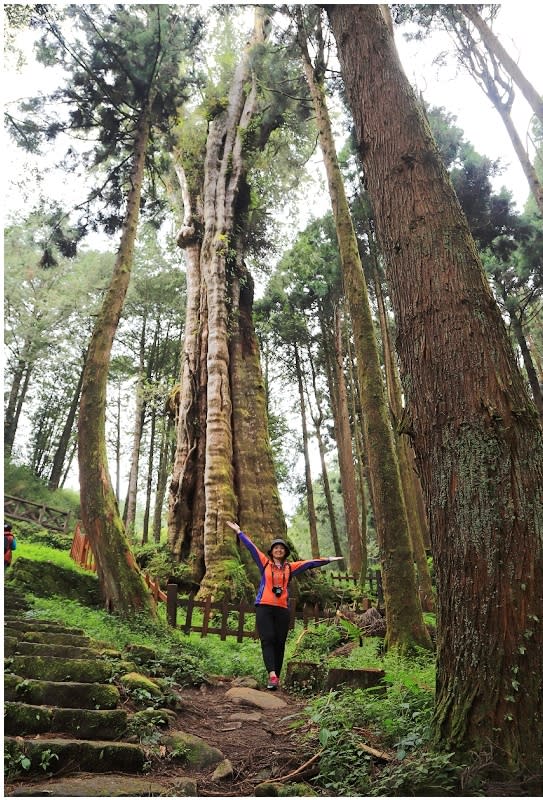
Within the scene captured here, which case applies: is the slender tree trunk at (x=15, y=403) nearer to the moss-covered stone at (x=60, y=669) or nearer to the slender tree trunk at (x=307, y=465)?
the slender tree trunk at (x=307, y=465)

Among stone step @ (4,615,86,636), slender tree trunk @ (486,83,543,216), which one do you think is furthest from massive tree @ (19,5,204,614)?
slender tree trunk @ (486,83,543,216)

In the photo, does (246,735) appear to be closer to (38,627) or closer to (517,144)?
A: (38,627)

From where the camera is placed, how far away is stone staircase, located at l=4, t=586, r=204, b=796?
95.3 inches

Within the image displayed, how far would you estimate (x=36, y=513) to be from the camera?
752 inches

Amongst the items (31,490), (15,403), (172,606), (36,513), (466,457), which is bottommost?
(172,606)

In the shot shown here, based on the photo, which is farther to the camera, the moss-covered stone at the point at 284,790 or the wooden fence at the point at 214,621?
the wooden fence at the point at 214,621

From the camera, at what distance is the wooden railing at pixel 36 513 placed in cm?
1855

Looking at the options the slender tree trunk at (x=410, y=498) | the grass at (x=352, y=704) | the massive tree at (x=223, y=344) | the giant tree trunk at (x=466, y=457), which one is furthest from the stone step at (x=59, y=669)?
the slender tree trunk at (x=410, y=498)

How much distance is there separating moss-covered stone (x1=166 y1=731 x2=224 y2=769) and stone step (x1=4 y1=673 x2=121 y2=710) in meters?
0.46

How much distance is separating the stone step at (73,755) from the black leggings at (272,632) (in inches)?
80.9

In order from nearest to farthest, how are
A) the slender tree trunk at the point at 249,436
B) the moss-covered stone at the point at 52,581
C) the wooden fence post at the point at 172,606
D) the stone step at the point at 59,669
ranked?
the stone step at the point at 59,669
the wooden fence post at the point at 172,606
the moss-covered stone at the point at 52,581
the slender tree trunk at the point at 249,436

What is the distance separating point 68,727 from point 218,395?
9.03 meters

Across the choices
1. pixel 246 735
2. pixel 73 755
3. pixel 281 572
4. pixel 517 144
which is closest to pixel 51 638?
pixel 246 735

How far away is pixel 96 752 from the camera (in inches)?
104
